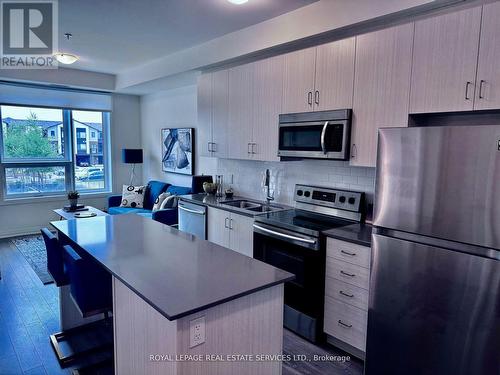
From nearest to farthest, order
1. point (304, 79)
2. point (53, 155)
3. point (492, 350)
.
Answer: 1. point (492, 350)
2. point (304, 79)
3. point (53, 155)

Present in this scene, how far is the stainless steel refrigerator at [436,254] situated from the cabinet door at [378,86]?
411 mm

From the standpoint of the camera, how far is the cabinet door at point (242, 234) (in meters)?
3.34

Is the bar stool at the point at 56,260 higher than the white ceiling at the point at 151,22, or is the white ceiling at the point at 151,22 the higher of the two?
the white ceiling at the point at 151,22

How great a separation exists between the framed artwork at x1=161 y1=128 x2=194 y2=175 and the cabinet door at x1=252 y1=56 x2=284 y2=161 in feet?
6.94

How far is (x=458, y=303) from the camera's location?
1860 millimetres

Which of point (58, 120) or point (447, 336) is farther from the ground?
point (58, 120)

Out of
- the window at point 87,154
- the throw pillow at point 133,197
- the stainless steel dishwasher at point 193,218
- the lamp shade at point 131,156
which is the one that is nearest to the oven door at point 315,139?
the stainless steel dishwasher at point 193,218

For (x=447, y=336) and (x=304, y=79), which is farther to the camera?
(x=304, y=79)

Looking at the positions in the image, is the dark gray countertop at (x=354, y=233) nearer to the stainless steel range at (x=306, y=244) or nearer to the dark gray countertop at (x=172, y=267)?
the stainless steel range at (x=306, y=244)

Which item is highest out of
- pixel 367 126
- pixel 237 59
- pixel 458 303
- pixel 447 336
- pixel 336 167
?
pixel 237 59

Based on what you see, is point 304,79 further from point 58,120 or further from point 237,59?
point 58,120

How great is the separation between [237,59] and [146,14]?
1.07m

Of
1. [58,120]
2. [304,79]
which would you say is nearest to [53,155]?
[58,120]

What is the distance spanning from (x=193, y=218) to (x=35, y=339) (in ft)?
6.25
